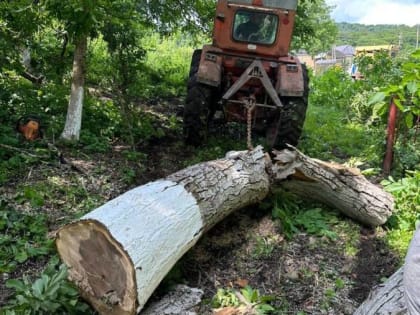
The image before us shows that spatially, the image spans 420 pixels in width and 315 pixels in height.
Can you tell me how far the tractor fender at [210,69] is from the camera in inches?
220

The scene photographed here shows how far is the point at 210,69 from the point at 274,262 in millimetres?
2791

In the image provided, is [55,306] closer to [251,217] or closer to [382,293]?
[382,293]

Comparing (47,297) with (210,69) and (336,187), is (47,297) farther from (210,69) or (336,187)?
(210,69)

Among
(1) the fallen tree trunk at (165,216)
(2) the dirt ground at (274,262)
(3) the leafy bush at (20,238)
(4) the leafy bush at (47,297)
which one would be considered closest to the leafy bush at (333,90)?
(1) the fallen tree trunk at (165,216)

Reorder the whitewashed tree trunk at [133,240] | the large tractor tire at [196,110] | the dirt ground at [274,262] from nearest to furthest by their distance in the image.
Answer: the whitewashed tree trunk at [133,240]
the dirt ground at [274,262]
the large tractor tire at [196,110]

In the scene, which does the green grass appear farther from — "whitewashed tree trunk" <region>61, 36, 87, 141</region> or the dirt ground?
"whitewashed tree trunk" <region>61, 36, 87, 141</region>

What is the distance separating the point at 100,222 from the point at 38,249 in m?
0.89

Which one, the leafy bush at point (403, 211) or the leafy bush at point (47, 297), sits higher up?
the leafy bush at point (403, 211)

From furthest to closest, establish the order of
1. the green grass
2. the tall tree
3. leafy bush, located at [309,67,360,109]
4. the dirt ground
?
leafy bush, located at [309,67,360,109], the green grass, the tall tree, the dirt ground

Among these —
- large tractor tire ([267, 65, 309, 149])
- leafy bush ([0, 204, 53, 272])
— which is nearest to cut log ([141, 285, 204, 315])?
leafy bush ([0, 204, 53, 272])

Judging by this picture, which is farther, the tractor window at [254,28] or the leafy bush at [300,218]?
the tractor window at [254,28]

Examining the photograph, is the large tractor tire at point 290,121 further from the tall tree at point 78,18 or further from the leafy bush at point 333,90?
the leafy bush at point 333,90

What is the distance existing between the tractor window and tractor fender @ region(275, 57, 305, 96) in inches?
15.9

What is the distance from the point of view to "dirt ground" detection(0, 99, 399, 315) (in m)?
3.24
